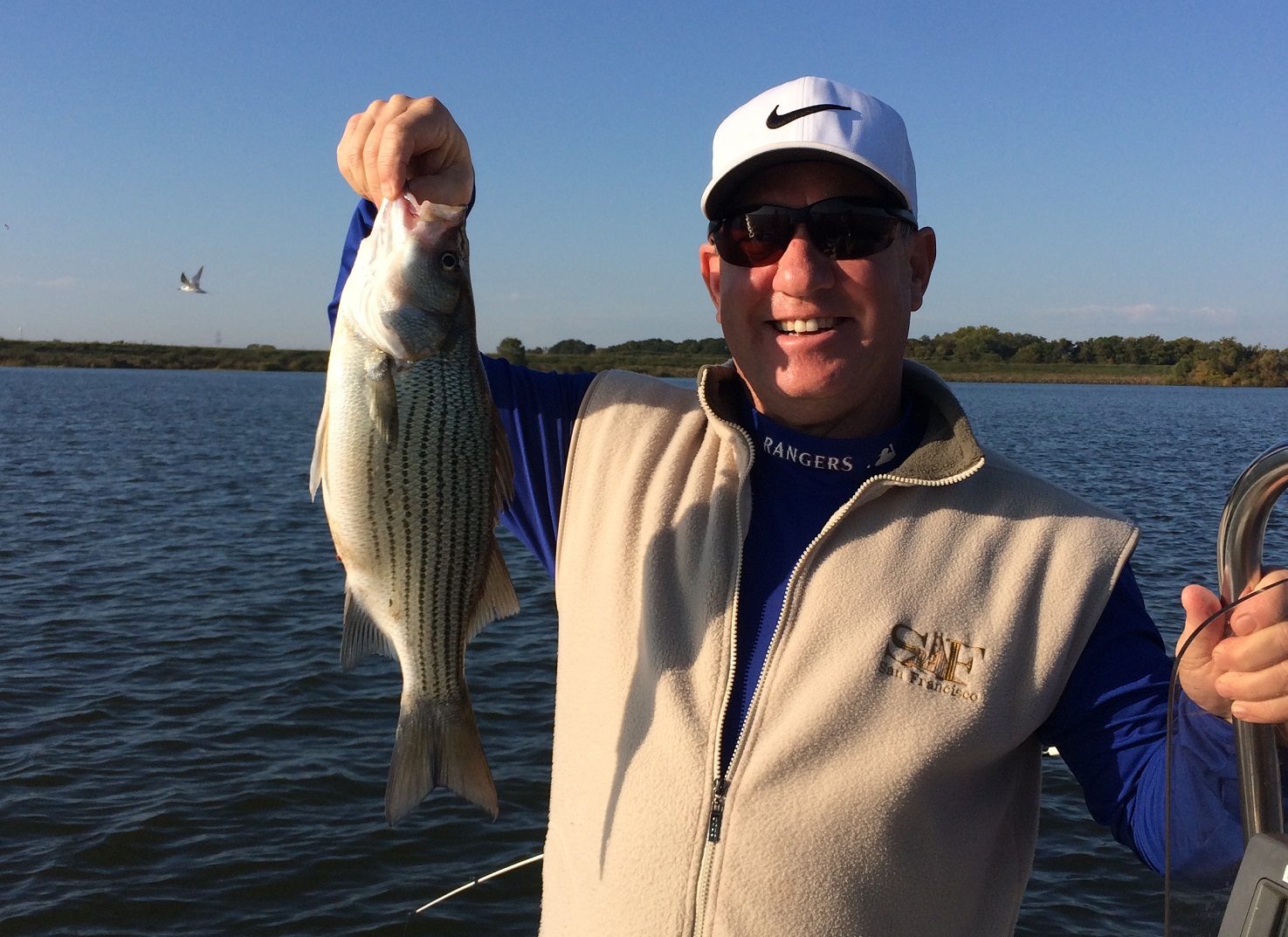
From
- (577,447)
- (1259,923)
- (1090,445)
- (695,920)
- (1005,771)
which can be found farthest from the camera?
(1090,445)

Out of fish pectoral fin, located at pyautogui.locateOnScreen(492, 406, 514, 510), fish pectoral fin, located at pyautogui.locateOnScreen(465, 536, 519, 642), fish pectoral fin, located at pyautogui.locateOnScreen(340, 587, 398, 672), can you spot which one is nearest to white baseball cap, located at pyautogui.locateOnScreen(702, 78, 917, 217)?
fish pectoral fin, located at pyautogui.locateOnScreen(492, 406, 514, 510)

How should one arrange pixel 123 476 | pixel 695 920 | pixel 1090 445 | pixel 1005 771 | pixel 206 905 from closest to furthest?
pixel 695 920 → pixel 1005 771 → pixel 206 905 → pixel 123 476 → pixel 1090 445

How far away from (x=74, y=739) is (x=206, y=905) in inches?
131

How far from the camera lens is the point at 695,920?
2.45m

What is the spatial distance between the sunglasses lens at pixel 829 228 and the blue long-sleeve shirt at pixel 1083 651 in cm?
52

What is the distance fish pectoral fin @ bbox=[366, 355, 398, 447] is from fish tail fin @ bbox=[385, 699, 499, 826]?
75 centimetres

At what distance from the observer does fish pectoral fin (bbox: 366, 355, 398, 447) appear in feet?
8.54

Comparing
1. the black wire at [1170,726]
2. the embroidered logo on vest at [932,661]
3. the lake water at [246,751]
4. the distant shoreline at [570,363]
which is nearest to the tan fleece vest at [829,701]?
the embroidered logo on vest at [932,661]

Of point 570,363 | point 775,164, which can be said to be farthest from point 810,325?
point 570,363

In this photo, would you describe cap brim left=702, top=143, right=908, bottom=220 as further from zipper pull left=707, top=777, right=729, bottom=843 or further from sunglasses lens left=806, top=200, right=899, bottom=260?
zipper pull left=707, top=777, right=729, bottom=843

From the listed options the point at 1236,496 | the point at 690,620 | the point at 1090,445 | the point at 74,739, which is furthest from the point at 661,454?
the point at 1090,445

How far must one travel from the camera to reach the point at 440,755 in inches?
107

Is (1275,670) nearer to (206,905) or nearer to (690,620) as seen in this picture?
(690,620)

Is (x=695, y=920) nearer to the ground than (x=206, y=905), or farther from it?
farther from it
